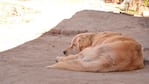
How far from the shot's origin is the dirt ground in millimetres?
4727

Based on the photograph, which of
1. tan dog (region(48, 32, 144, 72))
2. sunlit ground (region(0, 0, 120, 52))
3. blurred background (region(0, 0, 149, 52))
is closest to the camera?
tan dog (region(48, 32, 144, 72))

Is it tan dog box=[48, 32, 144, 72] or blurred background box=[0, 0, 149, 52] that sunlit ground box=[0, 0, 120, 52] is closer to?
blurred background box=[0, 0, 149, 52]

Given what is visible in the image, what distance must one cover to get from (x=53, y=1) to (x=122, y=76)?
54.8 feet

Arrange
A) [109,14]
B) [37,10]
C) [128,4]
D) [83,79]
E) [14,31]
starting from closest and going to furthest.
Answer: [83,79] < [14,31] < [109,14] < [37,10] < [128,4]

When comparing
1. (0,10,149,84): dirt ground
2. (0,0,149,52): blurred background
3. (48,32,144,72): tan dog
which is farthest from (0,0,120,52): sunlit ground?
(48,32,144,72): tan dog

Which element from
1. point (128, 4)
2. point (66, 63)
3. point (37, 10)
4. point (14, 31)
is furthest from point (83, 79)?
point (128, 4)

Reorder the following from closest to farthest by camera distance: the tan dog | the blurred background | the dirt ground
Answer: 1. the dirt ground
2. the tan dog
3. the blurred background

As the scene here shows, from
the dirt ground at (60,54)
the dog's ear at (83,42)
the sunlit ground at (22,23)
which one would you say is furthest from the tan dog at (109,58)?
the sunlit ground at (22,23)

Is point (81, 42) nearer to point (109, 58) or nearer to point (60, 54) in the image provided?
point (60, 54)

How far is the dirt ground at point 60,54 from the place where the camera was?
4727 mm

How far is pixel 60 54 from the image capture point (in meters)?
7.21

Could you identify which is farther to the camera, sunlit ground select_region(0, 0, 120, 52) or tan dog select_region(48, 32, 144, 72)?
sunlit ground select_region(0, 0, 120, 52)

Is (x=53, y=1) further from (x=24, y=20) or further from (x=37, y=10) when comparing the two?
(x=24, y=20)

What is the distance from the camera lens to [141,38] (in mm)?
9594
